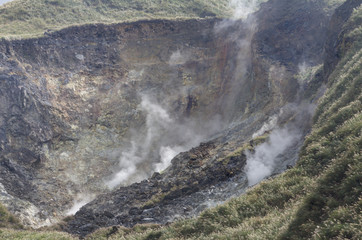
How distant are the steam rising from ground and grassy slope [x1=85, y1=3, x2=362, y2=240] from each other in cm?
1184

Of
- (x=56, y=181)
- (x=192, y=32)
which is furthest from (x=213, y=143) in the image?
(x=192, y=32)

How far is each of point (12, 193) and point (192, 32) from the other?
1071 inches

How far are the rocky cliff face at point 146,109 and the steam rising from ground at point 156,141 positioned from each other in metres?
0.11

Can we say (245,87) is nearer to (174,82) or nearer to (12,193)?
(174,82)

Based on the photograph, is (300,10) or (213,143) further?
(300,10)

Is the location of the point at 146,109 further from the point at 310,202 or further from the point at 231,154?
the point at 310,202

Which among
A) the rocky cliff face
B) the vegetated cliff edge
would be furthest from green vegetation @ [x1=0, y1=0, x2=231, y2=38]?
the vegetated cliff edge

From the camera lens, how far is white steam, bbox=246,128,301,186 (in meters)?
14.7

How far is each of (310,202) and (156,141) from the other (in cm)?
2232

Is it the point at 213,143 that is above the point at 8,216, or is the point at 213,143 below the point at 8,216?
above

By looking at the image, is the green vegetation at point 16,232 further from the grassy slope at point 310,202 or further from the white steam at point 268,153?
the white steam at point 268,153

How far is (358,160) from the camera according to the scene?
20.0 feet

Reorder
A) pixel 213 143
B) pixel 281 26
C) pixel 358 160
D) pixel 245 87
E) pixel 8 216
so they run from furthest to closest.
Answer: pixel 281 26, pixel 245 87, pixel 213 143, pixel 8 216, pixel 358 160

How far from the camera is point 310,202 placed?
617 cm
